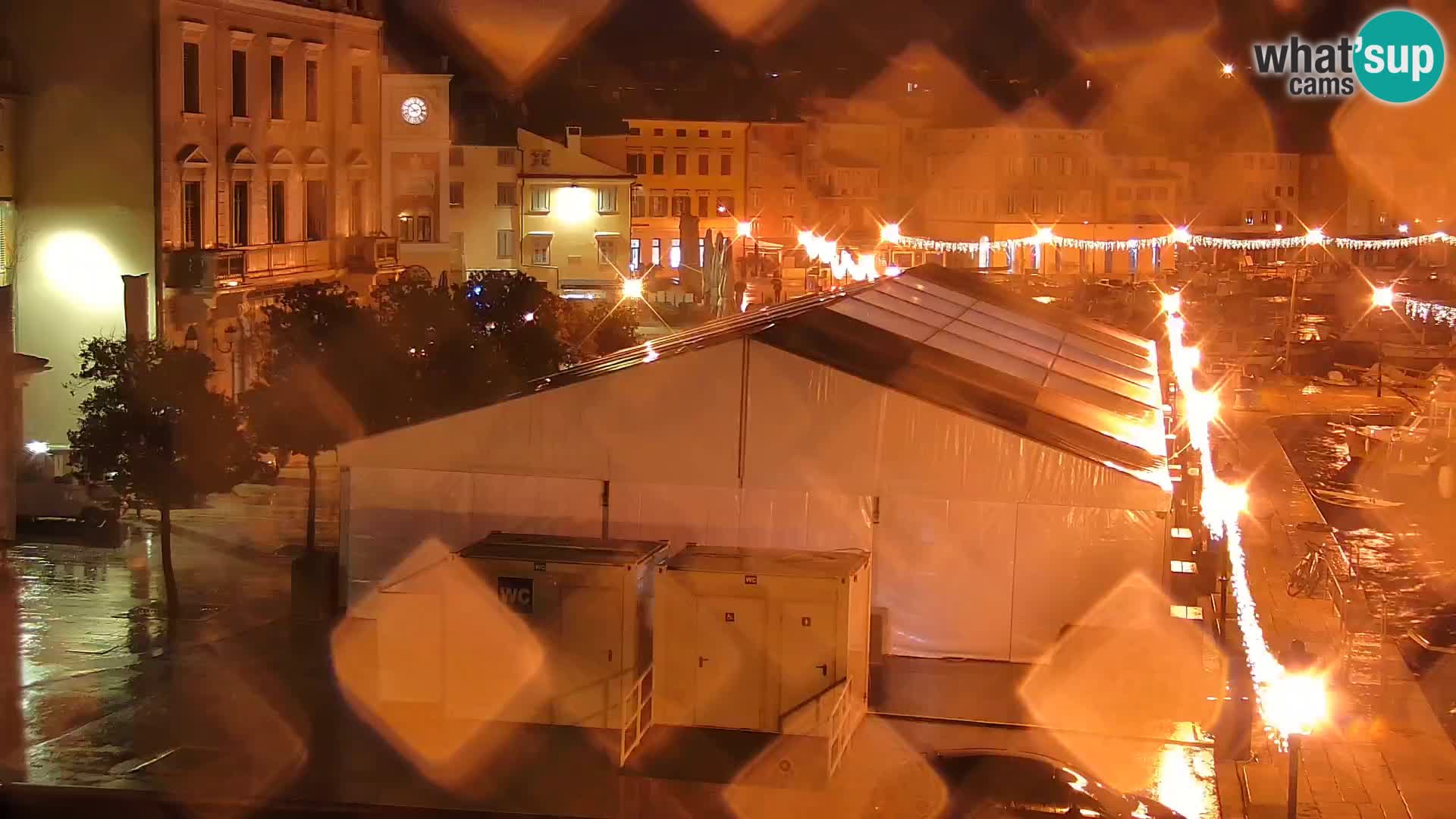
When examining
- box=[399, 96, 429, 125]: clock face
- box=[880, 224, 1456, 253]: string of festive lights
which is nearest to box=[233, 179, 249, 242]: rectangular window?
box=[399, 96, 429, 125]: clock face

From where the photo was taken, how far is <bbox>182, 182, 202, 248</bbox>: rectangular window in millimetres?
26938

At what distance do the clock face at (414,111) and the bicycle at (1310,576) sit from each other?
84.9ft

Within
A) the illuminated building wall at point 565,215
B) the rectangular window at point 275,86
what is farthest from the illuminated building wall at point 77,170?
the illuminated building wall at point 565,215

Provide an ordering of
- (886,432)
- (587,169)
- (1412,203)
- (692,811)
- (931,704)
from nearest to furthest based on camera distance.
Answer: (692,811), (931,704), (886,432), (587,169), (1412,203)

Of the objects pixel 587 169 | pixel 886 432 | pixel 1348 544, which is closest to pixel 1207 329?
pixel 587 169

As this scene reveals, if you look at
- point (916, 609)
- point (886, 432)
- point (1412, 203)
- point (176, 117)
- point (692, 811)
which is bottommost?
point (692, 811)

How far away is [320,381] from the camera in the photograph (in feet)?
61.3

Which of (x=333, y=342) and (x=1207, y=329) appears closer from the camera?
(x=333, y=342)

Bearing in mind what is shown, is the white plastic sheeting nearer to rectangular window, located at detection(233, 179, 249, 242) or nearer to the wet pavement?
the wet pavement

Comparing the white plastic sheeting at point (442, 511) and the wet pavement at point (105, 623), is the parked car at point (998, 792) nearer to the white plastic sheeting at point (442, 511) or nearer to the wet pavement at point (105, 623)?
the white plastic sheeting at point (442, 511)

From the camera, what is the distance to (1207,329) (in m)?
45.5

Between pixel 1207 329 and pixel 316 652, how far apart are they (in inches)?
1437

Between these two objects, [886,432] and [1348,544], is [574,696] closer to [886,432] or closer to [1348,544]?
[886,432]

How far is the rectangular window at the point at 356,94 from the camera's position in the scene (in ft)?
109
